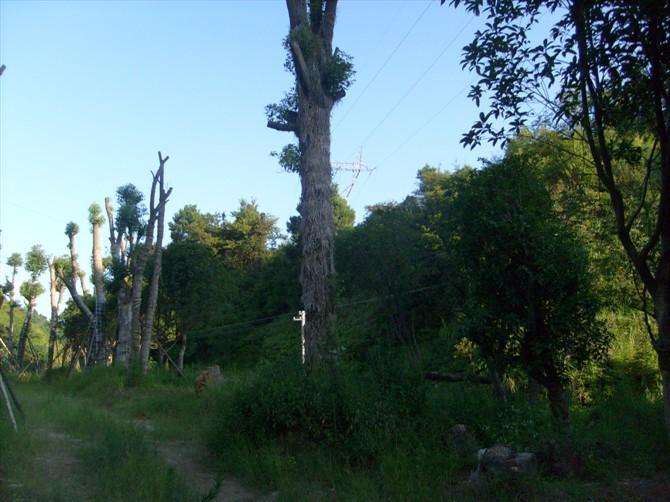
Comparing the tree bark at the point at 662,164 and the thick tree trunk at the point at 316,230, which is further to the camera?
the thick tree trunk at the point at 316,230

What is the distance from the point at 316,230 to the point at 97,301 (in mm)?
16755

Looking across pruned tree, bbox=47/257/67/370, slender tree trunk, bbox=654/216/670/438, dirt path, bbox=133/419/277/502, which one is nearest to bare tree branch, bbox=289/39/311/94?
dirt path, bbox=133/419/277/502

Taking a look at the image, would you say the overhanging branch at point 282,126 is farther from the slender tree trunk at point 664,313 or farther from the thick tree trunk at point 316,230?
the slender tree trunk at point 664,313

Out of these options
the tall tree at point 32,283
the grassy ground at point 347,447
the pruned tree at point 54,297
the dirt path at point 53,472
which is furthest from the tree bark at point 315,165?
the tall tree at point 32,283

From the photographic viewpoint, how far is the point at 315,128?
11727 mm

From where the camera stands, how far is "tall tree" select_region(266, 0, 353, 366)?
10992mm

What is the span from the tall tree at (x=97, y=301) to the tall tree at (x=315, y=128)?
1526 centimetres

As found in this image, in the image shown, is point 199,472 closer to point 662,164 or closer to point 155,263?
point 662,164

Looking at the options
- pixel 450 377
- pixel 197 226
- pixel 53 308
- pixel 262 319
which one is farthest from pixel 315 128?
pixel 197 226

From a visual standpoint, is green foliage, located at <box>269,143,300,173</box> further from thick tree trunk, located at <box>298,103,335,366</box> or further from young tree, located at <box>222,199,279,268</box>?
young tree, located at <box>222,199,279,268</box>

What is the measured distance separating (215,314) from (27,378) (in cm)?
932

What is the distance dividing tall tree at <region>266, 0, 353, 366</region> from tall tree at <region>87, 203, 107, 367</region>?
15.3m

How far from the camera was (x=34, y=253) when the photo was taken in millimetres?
40750

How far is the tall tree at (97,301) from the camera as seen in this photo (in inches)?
989
